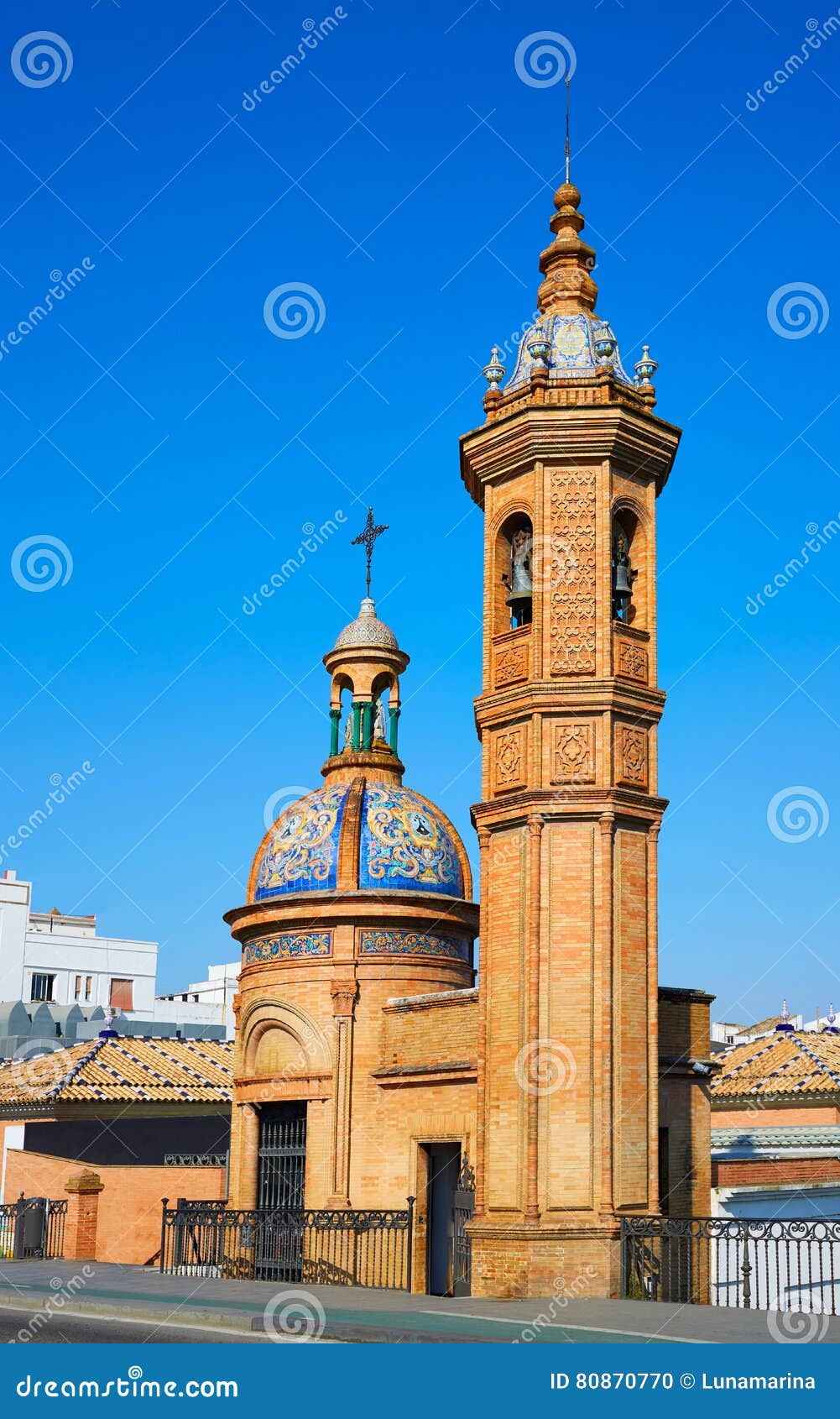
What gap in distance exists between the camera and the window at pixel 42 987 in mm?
54531

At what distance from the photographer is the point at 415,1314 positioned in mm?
15141

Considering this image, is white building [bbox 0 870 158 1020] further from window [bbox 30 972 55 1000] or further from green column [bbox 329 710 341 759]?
green column [bbox 329 710 341 759]

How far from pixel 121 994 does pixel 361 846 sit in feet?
117

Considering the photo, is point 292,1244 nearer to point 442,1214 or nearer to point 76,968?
point 442,1214

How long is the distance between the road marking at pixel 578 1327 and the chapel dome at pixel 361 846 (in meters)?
9.09

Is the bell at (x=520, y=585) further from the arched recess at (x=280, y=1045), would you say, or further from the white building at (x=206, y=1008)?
the white building at (x=206, y=1008)

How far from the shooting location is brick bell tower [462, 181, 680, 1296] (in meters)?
16.8

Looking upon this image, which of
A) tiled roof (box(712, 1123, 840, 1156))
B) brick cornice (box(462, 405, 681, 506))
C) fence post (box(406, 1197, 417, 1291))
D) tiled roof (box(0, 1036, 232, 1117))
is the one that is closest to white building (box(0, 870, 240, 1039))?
tiled roof (box(0, 1036, 232, 1117))

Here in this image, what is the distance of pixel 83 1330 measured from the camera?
14297 mm

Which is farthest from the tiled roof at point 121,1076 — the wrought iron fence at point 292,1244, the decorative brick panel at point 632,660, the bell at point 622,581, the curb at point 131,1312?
the bell at point 622,581

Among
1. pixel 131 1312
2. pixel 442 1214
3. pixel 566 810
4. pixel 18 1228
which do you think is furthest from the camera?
pixel 18 1228

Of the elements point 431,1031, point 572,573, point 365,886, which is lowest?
point 431,1031

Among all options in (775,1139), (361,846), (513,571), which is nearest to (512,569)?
(513,571)

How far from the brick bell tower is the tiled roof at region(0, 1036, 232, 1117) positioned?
39.3 feet
